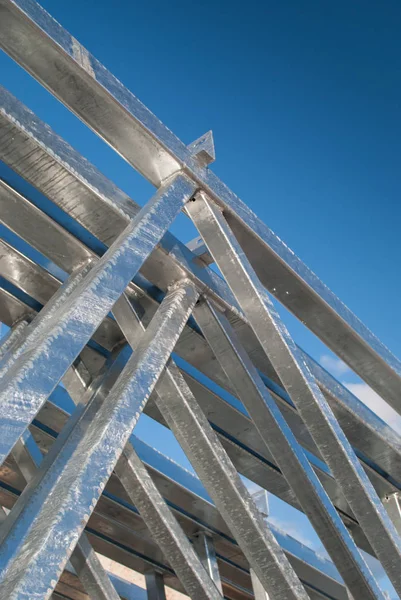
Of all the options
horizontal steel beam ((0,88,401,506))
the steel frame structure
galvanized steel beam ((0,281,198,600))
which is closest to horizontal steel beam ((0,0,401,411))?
the steel frame structure

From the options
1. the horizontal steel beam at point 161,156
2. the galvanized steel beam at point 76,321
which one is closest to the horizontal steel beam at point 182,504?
the horizontal steel beam at point 161,156

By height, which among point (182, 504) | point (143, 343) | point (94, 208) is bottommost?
point (143, 343)

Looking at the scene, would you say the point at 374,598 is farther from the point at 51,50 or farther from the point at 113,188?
the point at 51,50

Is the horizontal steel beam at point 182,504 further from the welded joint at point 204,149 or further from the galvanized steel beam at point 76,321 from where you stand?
the welded joint at point 204,149

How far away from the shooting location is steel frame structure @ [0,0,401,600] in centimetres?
303

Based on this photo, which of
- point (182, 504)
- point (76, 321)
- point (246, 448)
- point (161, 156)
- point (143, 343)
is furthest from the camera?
point (182, 504)

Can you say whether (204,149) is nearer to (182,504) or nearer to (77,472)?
(77,472)

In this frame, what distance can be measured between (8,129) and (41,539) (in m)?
2.21

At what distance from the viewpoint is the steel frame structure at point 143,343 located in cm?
303

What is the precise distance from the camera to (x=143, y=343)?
3816 mm

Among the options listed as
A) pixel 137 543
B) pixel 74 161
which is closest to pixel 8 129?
pixel 74 161

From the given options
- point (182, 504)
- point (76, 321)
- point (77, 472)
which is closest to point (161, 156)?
point (76, 321)

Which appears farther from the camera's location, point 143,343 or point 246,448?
point 246,448

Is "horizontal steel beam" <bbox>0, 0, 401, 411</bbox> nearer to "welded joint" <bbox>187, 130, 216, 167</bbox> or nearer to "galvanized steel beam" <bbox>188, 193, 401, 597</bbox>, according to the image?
"welded joint" <bbox>187, 130, 216, 167</bbox>
